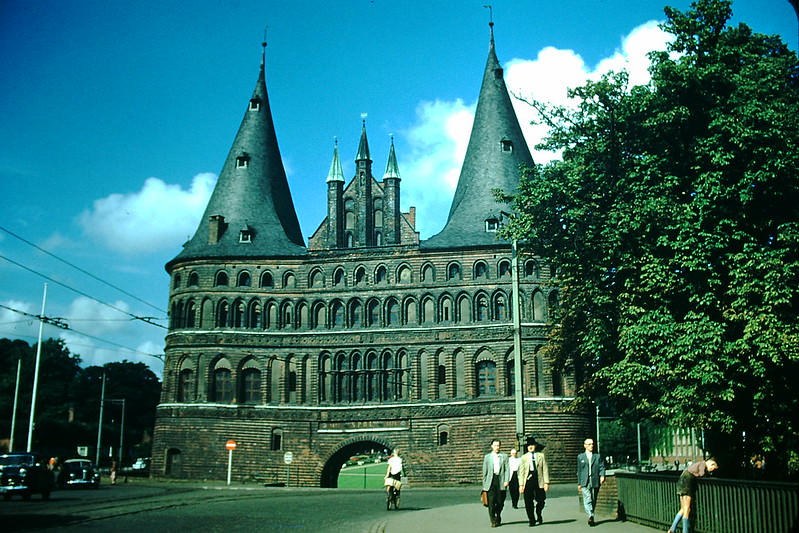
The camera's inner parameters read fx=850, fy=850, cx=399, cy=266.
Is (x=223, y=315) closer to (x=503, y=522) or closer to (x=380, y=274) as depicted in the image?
(x=380, y=274)

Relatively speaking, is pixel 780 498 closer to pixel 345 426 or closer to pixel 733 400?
pixel 733 400

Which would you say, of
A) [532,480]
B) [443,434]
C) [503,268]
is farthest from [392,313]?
[532,480]

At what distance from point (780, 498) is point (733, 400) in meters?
11.2

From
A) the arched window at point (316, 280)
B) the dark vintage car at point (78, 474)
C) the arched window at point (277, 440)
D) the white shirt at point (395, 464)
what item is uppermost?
the arched window at point (316, 280)

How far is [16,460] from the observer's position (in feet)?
96.4

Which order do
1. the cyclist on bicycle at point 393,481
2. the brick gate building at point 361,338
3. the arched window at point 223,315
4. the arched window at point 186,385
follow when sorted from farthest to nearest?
the arched window at point 223,315
the arched window at point 186,385
the brick gate building at point 361,338
the cyclist on bicycle at point 393,481

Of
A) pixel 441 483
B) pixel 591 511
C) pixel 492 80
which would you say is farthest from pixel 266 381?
pixel 591 511

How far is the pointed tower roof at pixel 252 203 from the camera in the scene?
51031 millimetres

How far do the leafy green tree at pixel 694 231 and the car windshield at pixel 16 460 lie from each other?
19.1m

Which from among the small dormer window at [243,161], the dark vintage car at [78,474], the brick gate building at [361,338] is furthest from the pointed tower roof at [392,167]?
the dark vintage car at [78,474]

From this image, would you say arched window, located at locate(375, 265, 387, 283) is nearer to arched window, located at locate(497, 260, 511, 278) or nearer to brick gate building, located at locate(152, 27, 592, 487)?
brick gate building, located at locate(152, 27, 592, 487)

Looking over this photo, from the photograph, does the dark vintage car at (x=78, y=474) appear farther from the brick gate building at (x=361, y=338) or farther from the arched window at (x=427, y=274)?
the arched window at (x=427, y=274)

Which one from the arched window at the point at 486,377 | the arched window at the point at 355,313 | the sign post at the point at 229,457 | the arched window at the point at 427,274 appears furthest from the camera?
the arched window at the point at 355,313

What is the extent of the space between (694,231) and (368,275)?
28.5m
